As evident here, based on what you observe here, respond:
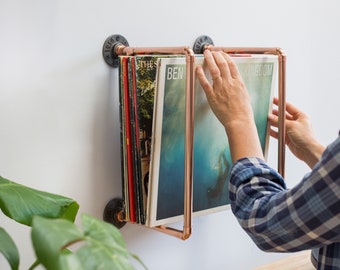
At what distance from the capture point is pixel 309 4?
1.29 metres

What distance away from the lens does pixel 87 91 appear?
0.87 m

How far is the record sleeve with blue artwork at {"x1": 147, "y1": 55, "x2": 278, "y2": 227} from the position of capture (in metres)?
0.84

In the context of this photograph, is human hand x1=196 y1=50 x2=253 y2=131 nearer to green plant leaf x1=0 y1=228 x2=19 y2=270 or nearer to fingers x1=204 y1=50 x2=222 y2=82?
fingers x1=204 y1=50 x2=222 y2=82

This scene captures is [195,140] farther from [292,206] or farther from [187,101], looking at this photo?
[292,206]

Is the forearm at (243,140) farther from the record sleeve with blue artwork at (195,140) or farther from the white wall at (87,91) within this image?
→ the white wall at (87,91)

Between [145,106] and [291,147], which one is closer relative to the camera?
[145,106]

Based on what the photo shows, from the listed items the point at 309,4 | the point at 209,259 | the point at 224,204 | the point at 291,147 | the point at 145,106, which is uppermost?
the point at 309,4

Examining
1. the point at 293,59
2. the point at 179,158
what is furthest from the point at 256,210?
the point at 293,59

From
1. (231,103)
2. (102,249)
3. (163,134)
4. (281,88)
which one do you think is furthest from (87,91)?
(102,249)

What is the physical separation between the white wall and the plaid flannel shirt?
298mm

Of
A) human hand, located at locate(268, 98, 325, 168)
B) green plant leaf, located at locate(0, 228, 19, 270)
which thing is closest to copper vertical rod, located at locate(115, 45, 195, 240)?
human hand, located at locate(268, 98, 325, 168)

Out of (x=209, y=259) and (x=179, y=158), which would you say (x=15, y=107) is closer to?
(x=179, y=158)

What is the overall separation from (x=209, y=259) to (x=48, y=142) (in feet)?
1.73

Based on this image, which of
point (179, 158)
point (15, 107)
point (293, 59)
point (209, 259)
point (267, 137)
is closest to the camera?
point (15, 107)
